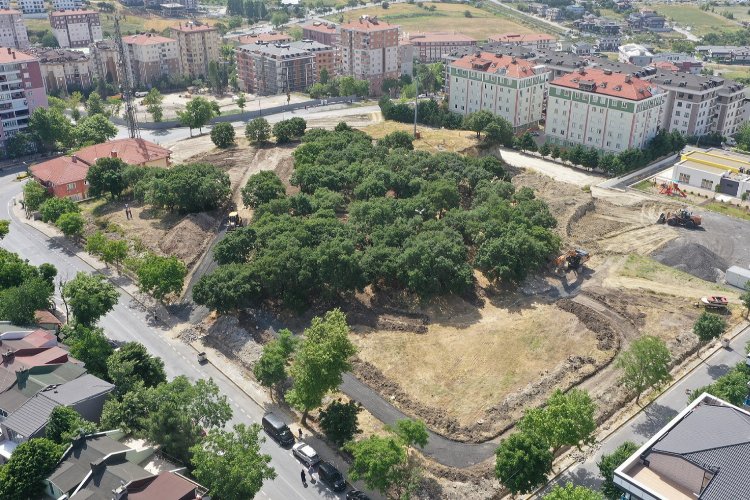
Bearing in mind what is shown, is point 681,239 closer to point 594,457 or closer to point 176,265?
point 594,457

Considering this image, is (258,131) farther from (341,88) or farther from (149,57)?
(149,57)

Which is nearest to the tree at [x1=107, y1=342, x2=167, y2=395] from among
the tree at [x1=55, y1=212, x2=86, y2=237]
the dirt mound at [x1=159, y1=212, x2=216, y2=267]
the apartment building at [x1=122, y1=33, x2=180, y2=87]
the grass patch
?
the dirt mound at [x1=159, y1=212, x2=216, y2=267]

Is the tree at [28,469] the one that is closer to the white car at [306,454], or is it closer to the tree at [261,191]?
the white car at [306,454]

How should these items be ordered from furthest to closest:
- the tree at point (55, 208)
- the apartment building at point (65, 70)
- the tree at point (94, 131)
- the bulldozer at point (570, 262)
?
the apartment building at point (65, 70) → the tree at point (94, 131) → the tree at point (55, 208) → the bulldozer at point (570, 262)

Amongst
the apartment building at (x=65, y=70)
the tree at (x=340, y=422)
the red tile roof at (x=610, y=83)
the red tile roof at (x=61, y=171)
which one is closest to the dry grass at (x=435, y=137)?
the red tile roof at (x=610, y=83)

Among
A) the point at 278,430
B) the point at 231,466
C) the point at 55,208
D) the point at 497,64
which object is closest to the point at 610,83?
the point at 497,64

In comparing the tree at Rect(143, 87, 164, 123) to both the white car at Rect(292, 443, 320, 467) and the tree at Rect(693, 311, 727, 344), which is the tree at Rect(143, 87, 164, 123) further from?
the tree at Rect(693, 311, 727, 344)
